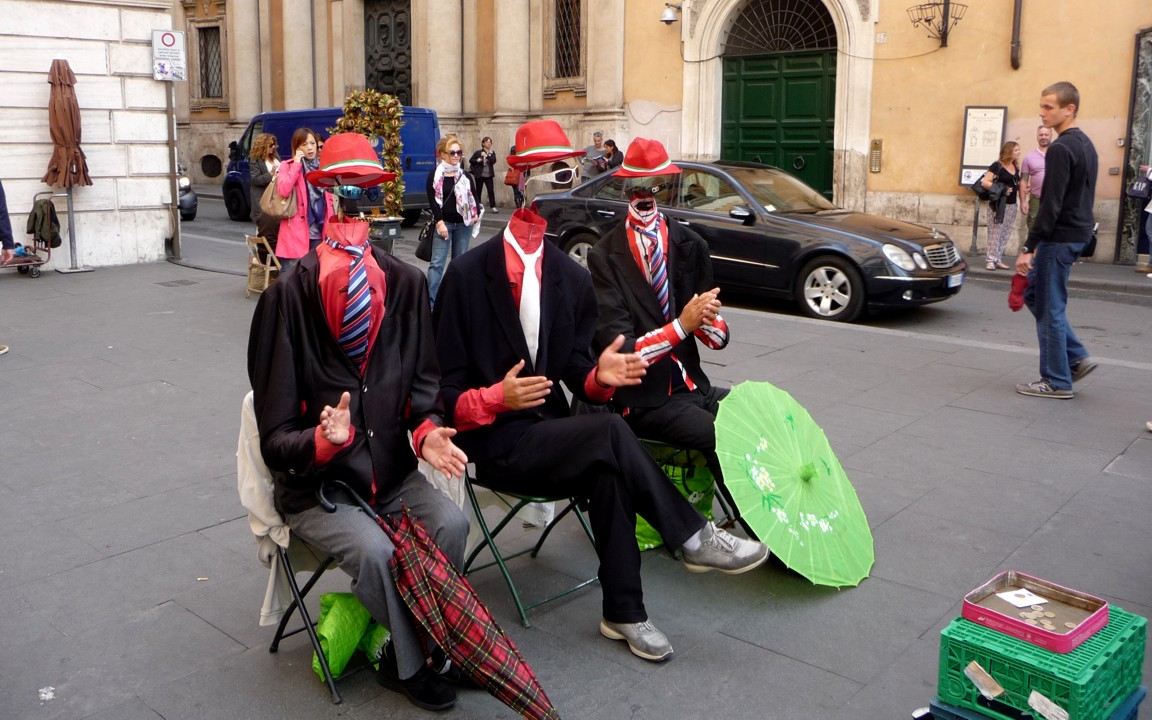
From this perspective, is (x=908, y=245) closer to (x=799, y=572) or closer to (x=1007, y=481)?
(x=1007, y=481)

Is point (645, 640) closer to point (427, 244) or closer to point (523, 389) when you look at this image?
point (523, 389)

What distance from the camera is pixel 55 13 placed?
514 inches

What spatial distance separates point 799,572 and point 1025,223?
13472 millimetres

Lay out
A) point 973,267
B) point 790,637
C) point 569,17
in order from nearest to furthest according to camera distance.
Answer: point 790,637, point 973,267, point 569,17

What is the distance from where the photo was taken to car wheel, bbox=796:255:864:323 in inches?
424

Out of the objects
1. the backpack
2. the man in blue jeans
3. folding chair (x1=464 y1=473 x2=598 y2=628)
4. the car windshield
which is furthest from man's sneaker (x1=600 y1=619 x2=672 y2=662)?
the backpack

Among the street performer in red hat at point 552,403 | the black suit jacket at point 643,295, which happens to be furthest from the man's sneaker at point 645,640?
the black suit jacket at point 643,295

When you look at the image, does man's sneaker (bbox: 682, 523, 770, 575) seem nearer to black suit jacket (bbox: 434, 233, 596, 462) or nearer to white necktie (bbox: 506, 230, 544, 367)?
black suit jacket (bbox: 434, 233, 596, 462)

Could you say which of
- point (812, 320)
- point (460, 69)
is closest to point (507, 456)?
point (812, 320)

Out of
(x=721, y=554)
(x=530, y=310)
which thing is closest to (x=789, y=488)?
(x=721, y=554)

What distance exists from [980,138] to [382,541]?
15130mm

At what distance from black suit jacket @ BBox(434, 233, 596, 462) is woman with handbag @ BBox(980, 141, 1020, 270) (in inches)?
476

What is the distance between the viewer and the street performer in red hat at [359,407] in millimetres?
3379

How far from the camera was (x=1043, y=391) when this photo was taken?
752cm
